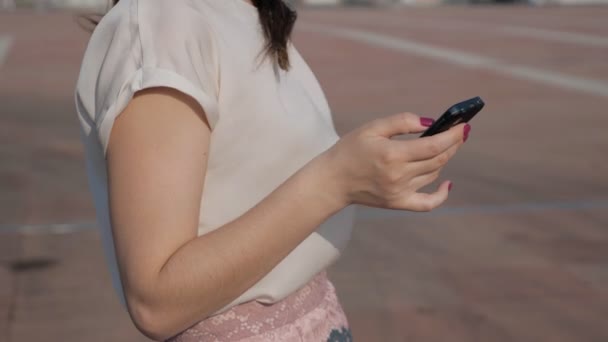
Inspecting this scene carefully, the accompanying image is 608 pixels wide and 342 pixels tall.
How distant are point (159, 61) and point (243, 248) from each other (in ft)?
0.79

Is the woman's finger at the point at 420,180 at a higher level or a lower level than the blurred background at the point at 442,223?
higher

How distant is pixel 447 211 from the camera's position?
6090 mm

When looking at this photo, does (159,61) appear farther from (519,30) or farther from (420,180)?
(519,30)

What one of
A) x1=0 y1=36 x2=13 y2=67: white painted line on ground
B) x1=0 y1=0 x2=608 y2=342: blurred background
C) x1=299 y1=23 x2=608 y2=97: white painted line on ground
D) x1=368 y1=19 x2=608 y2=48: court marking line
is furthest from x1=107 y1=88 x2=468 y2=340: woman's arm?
x1=368 y1=19 x2=608 y2=48: court marking line

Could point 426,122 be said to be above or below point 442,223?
above

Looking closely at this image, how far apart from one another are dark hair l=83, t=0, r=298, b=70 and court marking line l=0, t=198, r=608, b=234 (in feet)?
15.0

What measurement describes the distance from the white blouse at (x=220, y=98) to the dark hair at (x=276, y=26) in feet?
0.05

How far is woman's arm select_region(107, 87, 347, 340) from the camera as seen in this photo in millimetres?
1109

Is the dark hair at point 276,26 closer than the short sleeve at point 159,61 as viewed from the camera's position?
No

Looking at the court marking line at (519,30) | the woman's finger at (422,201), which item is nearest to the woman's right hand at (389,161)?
the woman's finger at (422,201)

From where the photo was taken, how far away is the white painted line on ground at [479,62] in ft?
37.6

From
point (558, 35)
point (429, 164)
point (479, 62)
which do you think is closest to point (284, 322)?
point (429, 164)

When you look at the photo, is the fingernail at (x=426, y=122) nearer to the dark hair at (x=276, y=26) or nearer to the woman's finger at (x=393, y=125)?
the woman's finger at (x=393, y=125)

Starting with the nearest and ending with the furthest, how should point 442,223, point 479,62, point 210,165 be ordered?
point 210,165, point 442,223, point 479,62
